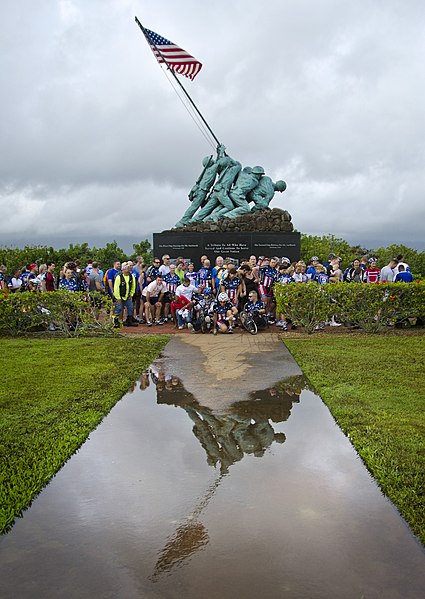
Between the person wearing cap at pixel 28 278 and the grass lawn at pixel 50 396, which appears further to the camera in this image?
the person wearing cap at pixel 28 278

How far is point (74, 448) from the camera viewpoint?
4.78 meters

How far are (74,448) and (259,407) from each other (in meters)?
2.13

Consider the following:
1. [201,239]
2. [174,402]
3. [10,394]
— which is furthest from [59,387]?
[201,239]

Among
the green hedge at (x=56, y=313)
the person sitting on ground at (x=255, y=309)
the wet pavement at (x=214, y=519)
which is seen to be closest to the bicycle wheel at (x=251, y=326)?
the person sitting on ground at (x=255, y=309)

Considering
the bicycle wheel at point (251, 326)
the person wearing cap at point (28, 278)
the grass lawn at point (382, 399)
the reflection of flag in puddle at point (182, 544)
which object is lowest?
the bicycle wheel at point (251, 326)

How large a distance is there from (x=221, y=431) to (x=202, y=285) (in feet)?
28.5

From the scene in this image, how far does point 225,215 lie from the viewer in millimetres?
18531

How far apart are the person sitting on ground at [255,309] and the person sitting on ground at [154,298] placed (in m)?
2.41

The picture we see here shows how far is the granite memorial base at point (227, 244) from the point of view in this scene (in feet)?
58.8

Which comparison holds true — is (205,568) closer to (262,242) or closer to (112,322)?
(112,322)

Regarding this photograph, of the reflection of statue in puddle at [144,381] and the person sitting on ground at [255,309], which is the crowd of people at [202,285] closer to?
the person sitting on ground at [255,309]

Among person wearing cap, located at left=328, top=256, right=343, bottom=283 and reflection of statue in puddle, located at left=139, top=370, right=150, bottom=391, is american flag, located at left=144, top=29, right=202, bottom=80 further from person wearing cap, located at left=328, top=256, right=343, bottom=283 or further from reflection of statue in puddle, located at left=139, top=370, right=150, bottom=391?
reflection of statue in puddle, located at left=139, top=370, right=150, bottom=391

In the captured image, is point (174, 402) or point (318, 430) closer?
point (318, 430)

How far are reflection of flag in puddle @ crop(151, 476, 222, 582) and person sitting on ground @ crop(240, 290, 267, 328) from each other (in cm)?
874
